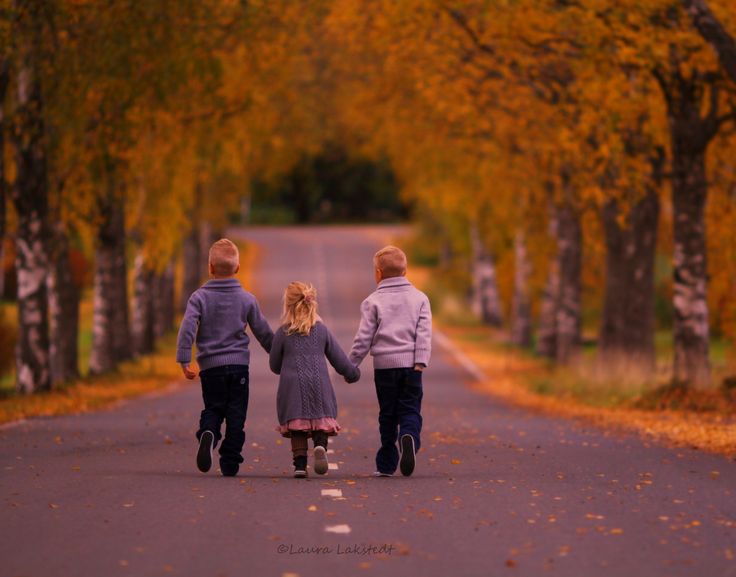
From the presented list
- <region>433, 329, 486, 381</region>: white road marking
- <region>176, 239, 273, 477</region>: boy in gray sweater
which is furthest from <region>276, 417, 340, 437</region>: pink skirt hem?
<region>433, 329, 486, 381</region>: white road marking

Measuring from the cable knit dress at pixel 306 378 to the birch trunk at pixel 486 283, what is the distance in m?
40.4

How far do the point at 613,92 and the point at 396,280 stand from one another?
34.3 feet

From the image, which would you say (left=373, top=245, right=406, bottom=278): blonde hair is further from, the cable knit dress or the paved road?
the paved road

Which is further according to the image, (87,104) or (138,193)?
(138,193)

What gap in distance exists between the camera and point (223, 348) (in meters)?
12.1

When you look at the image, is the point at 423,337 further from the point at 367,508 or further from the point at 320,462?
the point at 367,508

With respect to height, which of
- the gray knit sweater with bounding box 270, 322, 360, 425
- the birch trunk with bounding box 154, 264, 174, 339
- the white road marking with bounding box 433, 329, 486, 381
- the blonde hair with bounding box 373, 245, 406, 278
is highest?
the blonde hair with bounding box 373, 245, 406, 278

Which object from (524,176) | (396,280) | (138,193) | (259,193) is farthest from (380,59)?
(259,193)

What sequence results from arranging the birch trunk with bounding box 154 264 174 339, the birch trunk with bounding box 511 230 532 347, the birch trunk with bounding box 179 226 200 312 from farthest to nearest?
the birch trunk with bounding box 179 226 200 312, the birch trunk with bounding box 154 264 174 339, the birch trunk with bounding box 511 230 532 347

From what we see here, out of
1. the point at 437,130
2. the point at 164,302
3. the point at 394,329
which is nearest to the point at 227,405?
the point at 394,329

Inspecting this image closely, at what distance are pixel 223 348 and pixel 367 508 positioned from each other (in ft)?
8.12

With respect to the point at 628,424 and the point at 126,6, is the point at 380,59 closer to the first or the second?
the point at 126,6

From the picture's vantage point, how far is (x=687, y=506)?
10.3 meters

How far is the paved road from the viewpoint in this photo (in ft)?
26.7
